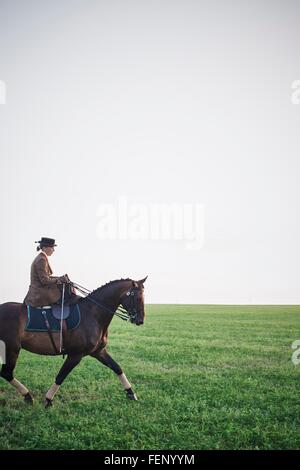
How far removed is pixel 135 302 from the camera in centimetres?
984

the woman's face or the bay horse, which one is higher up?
the woman's face

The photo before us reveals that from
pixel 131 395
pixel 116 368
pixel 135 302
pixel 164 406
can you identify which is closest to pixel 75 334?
pixel 116 368

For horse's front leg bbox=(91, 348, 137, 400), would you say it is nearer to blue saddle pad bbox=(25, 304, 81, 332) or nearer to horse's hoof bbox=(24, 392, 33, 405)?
blue saddle pad bbox=(25, 304, 81, 332)

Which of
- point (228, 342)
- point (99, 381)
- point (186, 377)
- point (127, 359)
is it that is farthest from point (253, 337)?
point (99, 381)

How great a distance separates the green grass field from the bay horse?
0.80 metres

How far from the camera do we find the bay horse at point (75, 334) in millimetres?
9523

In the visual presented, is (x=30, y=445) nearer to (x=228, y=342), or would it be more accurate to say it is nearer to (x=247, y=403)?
(x=247, y=403)

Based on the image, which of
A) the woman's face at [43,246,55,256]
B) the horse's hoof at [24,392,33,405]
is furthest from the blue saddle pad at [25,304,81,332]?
the horse's hoof at [24,392,33,405]

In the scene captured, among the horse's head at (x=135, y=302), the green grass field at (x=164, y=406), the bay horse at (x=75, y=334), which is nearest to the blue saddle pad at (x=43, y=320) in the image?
the bay horse at (x=75, y=334)

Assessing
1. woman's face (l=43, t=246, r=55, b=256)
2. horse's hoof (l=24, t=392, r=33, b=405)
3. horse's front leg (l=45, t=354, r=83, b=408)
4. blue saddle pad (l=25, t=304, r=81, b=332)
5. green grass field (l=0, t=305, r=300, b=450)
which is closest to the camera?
green grass field (l=0, t=305, r=300, b=450)

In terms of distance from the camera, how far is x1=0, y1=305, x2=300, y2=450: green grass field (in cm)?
742

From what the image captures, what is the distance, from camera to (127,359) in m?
16.3

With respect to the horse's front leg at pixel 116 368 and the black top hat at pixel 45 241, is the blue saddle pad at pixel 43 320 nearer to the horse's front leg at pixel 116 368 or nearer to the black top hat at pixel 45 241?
the horse's front leg at pixel 116 368
